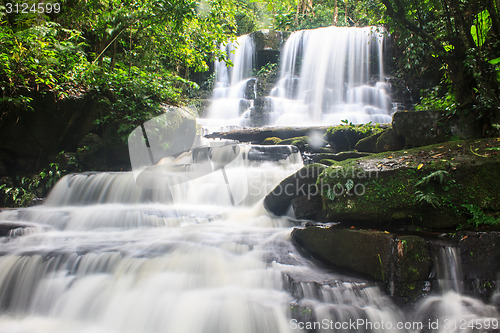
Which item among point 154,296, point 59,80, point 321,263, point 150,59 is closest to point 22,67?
point 59,80

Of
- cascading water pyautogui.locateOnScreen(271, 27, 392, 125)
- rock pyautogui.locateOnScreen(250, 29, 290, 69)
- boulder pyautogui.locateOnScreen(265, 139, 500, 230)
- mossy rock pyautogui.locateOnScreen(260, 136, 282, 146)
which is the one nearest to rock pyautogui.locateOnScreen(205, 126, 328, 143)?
mossy rock pyautogui.locateOnScreen(260, 136, 282, 146)

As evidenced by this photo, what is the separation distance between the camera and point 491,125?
13.6ft

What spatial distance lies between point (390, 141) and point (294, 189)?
2401mm

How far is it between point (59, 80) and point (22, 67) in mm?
966

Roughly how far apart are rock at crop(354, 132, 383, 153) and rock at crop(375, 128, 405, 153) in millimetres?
424

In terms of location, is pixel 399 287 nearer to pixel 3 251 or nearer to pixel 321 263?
pixel 321 263

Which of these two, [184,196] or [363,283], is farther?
[184,196]

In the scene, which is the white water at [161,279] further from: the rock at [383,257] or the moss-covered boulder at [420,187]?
the moss-covered boulder at [420,187]

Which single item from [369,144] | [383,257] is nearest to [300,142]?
[369,144]

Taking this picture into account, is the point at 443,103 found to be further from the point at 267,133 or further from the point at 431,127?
the point at 267,133

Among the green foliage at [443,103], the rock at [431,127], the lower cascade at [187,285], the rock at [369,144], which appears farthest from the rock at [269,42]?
the lower cascade at [187,285]

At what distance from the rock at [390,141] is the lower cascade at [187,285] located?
262cm

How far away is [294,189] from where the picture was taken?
4.92 meters

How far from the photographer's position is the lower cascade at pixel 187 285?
8.83 feet
